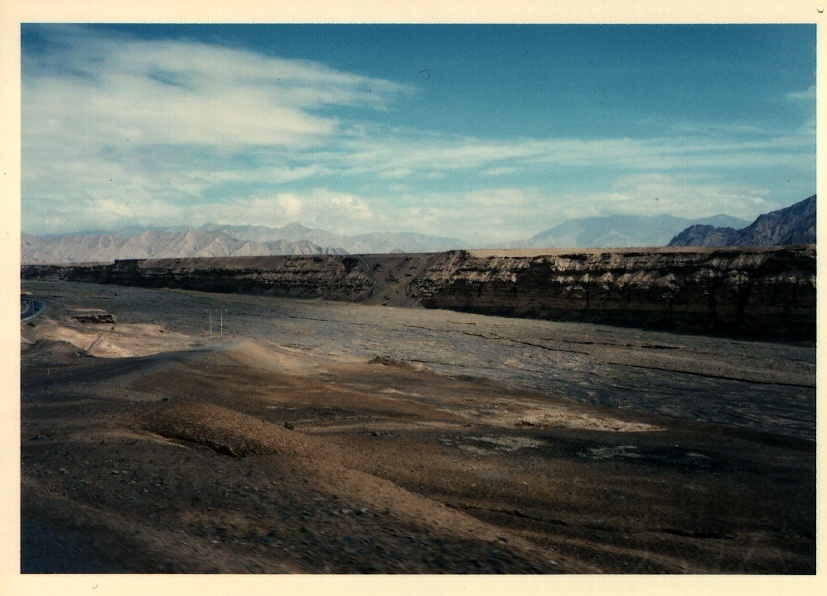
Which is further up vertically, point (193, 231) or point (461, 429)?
point (193, 231)

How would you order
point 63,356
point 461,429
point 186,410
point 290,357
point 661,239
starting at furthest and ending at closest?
1. point 661,239
2. point 290,357
3. point 63,356
4. point 461,429
5. point 186,410

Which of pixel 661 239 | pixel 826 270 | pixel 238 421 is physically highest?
pixel 661 239

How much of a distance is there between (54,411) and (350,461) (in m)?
4.60

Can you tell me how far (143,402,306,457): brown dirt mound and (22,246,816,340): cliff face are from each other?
24.8m

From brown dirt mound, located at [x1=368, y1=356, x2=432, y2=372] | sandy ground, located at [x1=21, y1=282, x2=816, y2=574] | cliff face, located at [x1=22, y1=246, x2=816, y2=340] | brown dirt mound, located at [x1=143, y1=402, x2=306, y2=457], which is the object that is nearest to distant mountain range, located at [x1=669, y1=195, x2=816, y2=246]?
cliff face, located at [x1=22, y1=246, x2=816, y2=340]

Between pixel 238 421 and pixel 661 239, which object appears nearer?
pixel 238 421

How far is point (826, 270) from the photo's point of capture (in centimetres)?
820

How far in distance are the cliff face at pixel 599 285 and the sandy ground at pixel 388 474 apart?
516 inches

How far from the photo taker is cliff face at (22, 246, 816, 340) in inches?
1084

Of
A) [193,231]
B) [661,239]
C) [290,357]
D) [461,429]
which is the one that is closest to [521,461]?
[461,429]

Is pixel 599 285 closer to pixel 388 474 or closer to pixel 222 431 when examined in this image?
pixel 388 474

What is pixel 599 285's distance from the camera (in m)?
34.0

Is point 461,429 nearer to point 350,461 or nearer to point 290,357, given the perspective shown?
point 350,461

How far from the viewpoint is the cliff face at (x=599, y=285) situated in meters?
27.5
